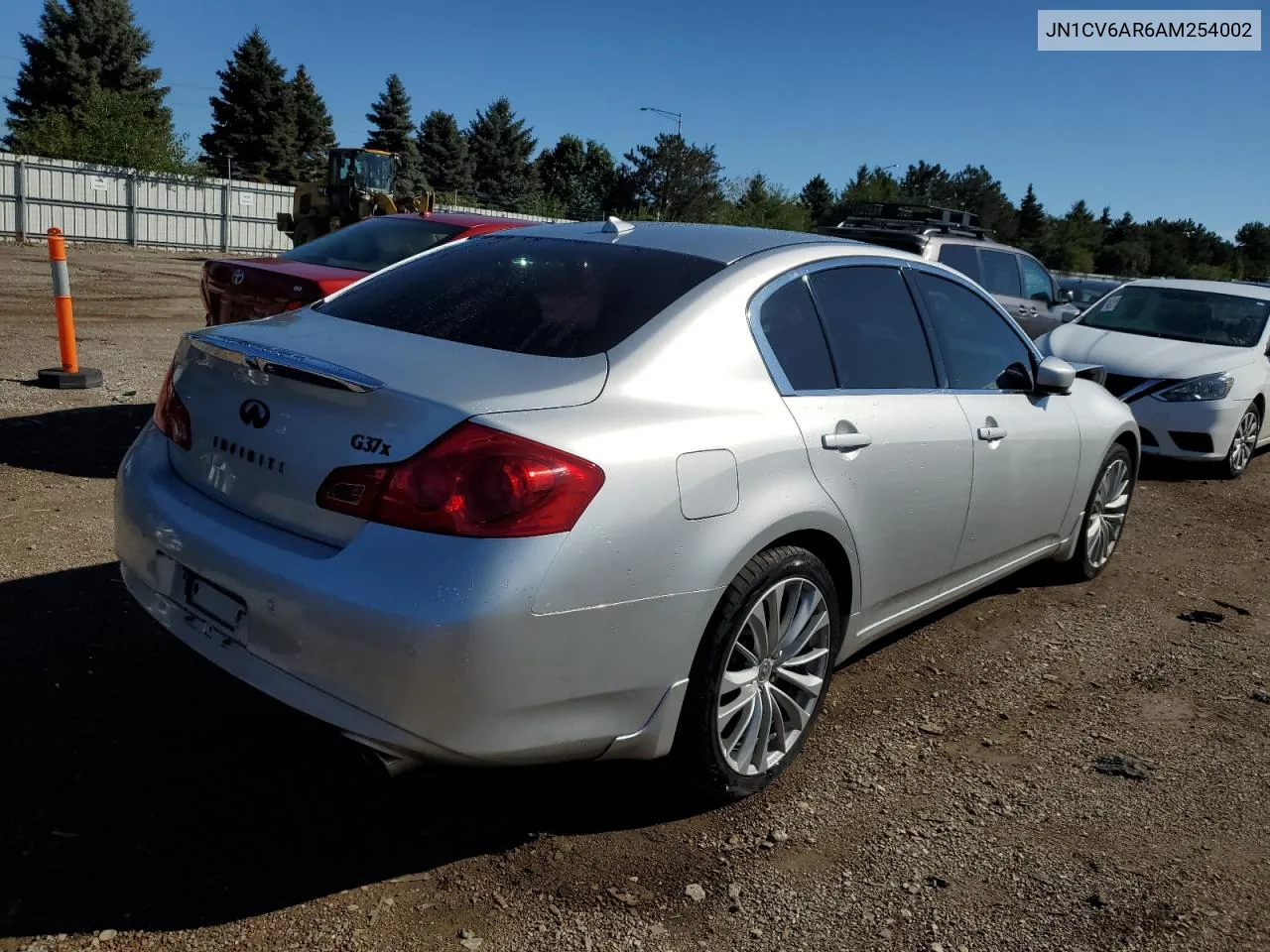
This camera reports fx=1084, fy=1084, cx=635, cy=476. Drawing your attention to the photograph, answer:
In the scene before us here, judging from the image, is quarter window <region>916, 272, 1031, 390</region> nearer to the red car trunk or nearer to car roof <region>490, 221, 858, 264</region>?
car roof <region>490, 221, 858, 264</region>

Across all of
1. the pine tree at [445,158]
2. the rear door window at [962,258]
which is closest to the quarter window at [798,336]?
the rear door window at [962,258]

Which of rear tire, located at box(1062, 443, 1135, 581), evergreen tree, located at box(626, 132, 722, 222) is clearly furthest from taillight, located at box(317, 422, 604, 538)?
evergreen tree, located at box(626, 132, 722, 222)

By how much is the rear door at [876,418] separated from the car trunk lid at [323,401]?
31.0 inches

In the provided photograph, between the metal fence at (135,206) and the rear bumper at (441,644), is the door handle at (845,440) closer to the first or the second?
the rear bumper at (441,644)

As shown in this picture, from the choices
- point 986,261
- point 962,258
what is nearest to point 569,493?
point 962,258

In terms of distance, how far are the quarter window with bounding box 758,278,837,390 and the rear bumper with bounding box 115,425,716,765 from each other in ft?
2.89

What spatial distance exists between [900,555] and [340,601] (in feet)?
6.55

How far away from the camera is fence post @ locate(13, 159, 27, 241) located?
3014 cm

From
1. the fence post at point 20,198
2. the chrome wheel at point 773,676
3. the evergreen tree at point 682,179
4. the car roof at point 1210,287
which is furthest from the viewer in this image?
the evergreen tree at point 682,179

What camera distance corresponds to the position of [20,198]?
30.3 meters

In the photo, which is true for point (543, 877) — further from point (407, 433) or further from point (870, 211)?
point (870, 211)

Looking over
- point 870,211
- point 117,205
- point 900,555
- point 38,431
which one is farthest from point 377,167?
point 900,555

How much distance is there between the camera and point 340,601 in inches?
97.4

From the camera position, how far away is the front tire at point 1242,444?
8.88 meters
